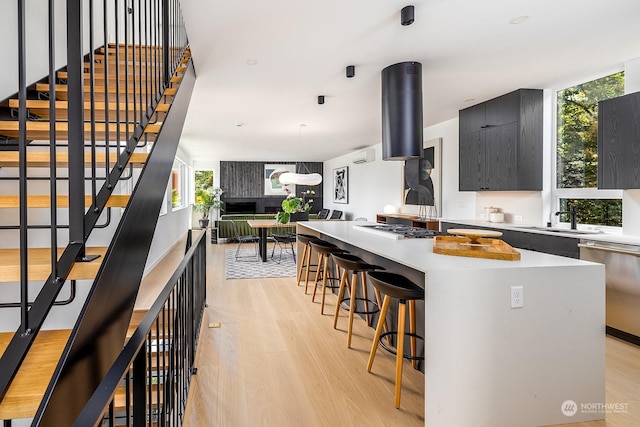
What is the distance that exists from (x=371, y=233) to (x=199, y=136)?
18.6ft

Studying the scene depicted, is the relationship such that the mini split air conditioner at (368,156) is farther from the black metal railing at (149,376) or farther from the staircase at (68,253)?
the staircase at (68,253)

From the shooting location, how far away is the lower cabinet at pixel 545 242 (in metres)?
3.77

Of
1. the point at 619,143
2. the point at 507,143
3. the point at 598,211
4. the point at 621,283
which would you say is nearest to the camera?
the point at 621,283

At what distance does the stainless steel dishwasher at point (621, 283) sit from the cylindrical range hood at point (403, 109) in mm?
1799

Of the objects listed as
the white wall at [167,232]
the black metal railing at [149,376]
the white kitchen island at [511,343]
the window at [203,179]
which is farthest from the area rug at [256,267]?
the window at [203,179]

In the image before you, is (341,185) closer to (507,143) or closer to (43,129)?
(507,143)

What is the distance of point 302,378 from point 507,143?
12.7 ft

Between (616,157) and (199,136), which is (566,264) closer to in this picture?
(616,157)

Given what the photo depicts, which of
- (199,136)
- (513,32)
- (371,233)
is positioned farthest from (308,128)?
(513,32)

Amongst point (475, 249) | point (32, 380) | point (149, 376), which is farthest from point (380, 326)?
point (32, 380)

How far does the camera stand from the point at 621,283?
344 centimetres

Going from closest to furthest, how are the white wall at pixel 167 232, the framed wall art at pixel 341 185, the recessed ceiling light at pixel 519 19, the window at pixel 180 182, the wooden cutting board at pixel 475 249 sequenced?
the wooden cutting board at pixel 475 249 → the recessed ceiling light at pixel 519 19 → the white wall at pixel 167 232 → the window at pixel 180 182 → the framed wall art at pixel 341 185

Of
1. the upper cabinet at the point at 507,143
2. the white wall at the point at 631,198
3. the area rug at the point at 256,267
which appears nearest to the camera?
the white wall at the point at 631,198
